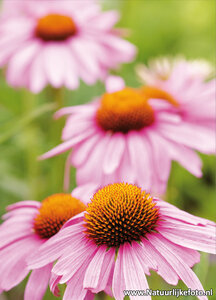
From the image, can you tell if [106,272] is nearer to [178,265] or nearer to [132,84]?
[178,265]

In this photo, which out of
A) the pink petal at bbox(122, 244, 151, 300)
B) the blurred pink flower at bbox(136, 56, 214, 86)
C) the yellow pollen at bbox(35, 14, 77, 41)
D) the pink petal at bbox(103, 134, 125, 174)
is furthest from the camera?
the blurred pink flower at bbox(136, 56, 214, 86)

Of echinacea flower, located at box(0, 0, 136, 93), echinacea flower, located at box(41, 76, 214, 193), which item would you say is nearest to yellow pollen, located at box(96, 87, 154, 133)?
echinacea flower, located at box(41, 76, 214, 193)

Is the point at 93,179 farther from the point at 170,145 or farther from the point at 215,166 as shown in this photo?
the point at 215,166

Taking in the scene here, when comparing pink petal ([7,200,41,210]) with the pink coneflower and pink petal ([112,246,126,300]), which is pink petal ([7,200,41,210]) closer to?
the pink coneflower

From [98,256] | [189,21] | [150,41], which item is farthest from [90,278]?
[189,21]

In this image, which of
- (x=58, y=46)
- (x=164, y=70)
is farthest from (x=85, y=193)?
(x=164, y=70)

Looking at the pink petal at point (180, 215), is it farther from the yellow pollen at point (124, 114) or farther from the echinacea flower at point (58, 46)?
the echinacea flower at point (58, 46)
